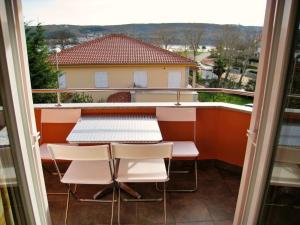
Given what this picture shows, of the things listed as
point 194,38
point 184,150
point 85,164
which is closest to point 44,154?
point 85,164

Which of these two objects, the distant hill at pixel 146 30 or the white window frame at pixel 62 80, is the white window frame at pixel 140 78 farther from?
the white window frame at pixel 62 80

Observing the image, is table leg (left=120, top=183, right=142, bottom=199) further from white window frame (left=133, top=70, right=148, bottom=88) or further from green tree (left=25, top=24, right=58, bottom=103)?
white window frame (left=133, top=70, right=148, bottom=88)

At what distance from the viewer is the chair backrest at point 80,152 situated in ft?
5.92

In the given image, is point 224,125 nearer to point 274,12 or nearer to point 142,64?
point 274,12

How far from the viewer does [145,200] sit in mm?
2301

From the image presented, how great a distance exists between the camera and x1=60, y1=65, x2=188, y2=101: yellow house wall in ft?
36.5

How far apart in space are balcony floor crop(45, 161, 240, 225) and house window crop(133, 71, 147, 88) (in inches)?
346

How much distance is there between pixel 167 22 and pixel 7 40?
9.22 m

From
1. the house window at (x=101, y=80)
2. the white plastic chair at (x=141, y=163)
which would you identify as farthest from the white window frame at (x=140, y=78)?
the white plastic chair at (x=141, y=163)

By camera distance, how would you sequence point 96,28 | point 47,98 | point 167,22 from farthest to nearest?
1. point 167,22
2. point 96,28
3. point 47,98

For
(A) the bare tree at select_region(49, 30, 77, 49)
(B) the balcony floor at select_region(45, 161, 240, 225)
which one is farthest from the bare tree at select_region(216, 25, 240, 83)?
(B) the balcony floor at select_region(45, 161, 240, 225)

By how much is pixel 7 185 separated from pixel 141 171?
43.5 inches

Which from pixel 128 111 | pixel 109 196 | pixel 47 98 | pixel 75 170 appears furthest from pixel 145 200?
pixel 47 98

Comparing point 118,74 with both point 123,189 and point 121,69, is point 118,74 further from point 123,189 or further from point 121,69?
point 123,189
